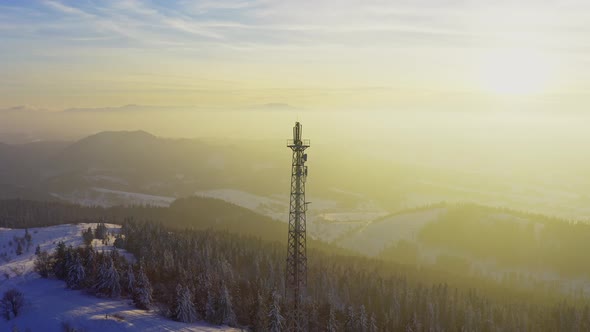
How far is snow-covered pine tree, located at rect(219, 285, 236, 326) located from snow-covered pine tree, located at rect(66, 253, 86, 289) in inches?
913

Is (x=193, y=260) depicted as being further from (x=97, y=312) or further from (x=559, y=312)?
(x=559, y=312)

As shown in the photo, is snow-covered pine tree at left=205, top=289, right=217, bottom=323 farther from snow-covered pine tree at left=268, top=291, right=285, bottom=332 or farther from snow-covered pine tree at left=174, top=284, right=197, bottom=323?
snow-covered pine tree at left=268, top=291, right=285, bottom=332

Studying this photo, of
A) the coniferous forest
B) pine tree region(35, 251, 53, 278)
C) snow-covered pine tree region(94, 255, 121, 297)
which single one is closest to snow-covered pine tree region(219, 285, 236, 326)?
the coniferous forest

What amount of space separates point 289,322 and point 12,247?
86053 mm

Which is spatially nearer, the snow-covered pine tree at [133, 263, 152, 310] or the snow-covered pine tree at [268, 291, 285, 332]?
the snow-covered pine tree at [268, 291, 285, 332]

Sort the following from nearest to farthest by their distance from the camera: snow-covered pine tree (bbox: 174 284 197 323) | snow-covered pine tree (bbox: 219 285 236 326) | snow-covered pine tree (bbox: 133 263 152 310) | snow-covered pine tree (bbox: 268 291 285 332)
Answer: snow-covered pine tree (bbox: 268 291 285 332) < snow-covered pine tree (bbox: 174 284 197 323) < snow-covered pine tree (bbox: 133 263 152 310) < snow-covered pine tree (bbox: 219 285 236 326)

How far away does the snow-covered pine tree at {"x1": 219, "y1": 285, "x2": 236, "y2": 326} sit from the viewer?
72.2 m

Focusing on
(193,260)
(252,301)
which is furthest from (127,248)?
(252,301)

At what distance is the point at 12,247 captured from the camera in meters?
122

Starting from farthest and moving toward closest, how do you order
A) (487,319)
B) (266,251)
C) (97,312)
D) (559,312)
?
1. (266,251)
2. (559,312)
3. (487,319)
4. (97,312)

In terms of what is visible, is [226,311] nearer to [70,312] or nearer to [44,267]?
[70,312]

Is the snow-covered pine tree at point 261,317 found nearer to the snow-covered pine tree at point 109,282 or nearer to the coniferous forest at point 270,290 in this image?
the coniferous forest at point 270,290

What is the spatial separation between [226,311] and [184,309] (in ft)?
21.6

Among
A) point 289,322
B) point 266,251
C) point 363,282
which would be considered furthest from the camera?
point 266,251
